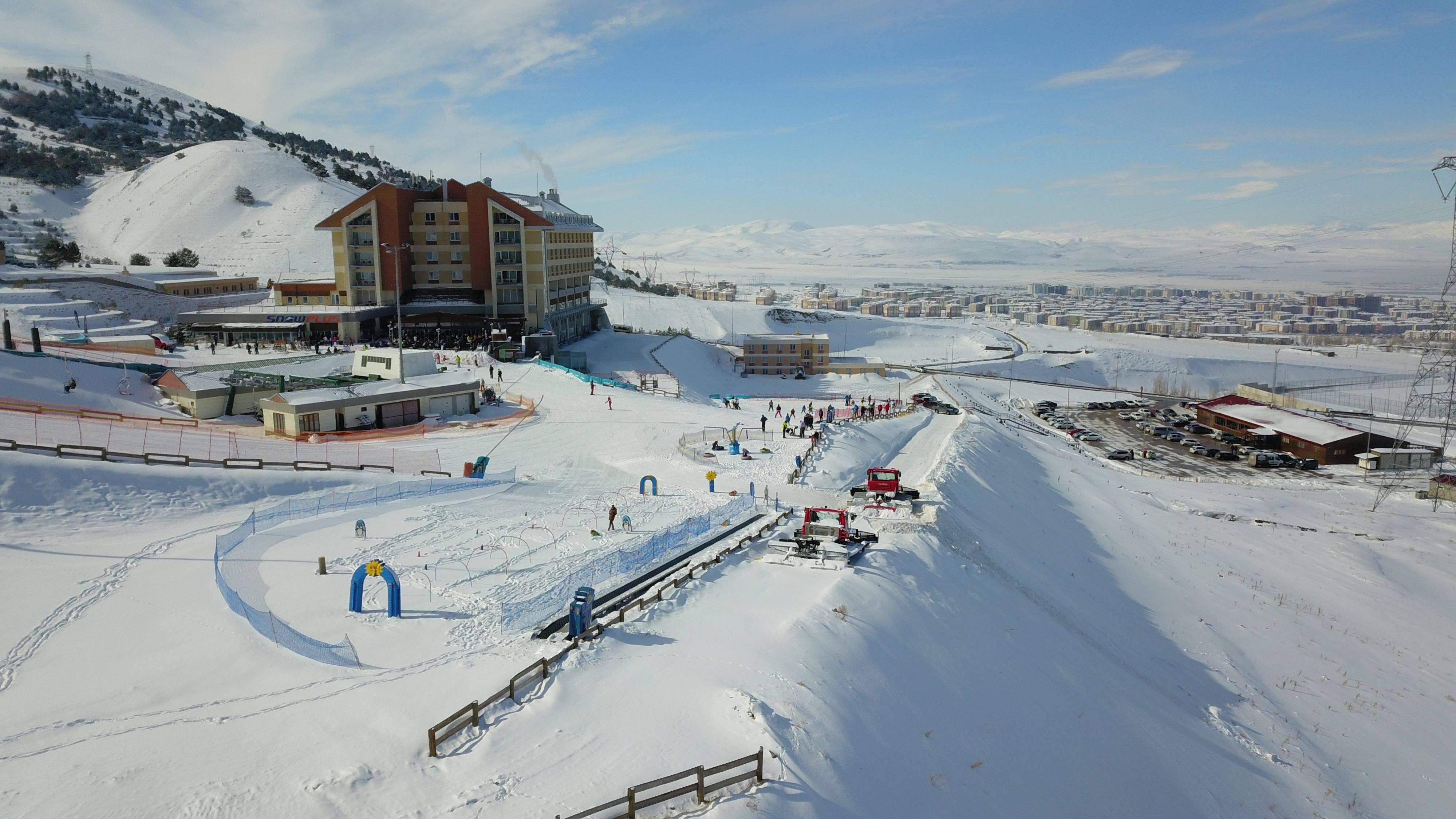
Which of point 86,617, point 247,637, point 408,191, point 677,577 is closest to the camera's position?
point 247,637

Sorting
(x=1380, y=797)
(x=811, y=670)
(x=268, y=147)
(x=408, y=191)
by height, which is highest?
(x=268, y=147)

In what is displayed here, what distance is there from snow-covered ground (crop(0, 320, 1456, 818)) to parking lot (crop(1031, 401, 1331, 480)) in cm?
1610

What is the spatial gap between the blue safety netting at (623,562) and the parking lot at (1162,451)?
110 feet

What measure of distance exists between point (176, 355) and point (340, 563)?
35.2 m

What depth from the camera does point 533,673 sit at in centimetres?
1259

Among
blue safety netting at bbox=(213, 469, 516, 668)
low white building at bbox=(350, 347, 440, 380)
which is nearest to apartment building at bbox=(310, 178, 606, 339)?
low white building at bbox=(350, 347, 440, 380)

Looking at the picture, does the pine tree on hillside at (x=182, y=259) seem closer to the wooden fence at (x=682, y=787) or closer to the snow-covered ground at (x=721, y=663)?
the snow-covered ground at (x=721, y=663)

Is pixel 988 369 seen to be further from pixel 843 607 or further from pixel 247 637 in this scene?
pixel 247 637

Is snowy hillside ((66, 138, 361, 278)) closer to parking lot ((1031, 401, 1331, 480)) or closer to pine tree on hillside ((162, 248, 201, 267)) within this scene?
pine tree on hillside ((162, 248, 201, 267))

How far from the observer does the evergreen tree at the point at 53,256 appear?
72875 mm

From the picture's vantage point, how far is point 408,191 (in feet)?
191

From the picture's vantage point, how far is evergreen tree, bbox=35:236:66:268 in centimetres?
7288

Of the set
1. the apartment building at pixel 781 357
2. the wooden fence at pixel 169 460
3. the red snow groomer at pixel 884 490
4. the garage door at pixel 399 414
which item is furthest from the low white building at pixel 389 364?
the apartment building at pixel 781 357

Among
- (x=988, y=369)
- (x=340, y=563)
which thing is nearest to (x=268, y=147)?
(x=988, y=369)
